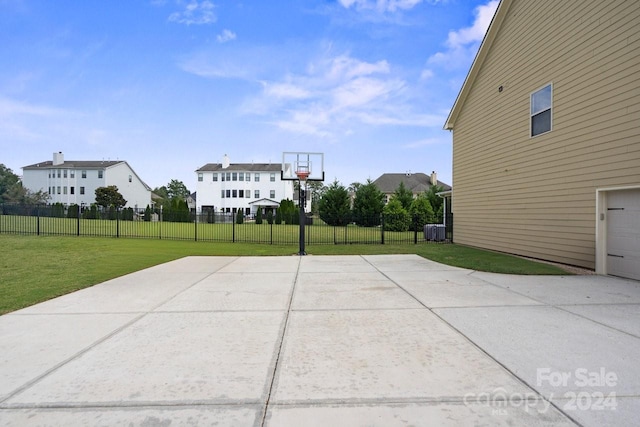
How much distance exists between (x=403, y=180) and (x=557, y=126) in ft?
146

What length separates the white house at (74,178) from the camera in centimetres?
4719

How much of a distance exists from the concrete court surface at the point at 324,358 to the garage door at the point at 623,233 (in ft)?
5.46

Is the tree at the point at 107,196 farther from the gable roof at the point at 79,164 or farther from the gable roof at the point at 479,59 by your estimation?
the gable roof at the point at 479,59

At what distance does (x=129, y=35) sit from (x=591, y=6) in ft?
48.9

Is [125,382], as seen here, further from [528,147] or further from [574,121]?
[528,147]

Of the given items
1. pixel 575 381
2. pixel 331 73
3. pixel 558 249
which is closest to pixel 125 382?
pixel 575 381

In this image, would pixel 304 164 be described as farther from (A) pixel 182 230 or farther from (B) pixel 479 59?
(A) pixel 182 230

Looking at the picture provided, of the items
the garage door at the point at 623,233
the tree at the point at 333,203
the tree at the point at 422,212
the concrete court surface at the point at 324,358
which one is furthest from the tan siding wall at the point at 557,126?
the tree at the point at 333,203

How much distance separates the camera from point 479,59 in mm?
13016

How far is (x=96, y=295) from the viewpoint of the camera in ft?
18.7

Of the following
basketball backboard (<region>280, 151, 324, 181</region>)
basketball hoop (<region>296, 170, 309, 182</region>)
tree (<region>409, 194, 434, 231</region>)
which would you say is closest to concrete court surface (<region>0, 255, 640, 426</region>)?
basketball hoop (<region>296, 170, 309, 182</region>)

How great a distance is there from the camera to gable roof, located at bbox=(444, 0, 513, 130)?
1157 cm

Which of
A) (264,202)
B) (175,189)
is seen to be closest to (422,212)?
(264,202)

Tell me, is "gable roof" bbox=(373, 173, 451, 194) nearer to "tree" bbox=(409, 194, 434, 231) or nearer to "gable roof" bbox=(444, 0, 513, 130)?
"tree" bbox=(409, 194, 434, 231)
